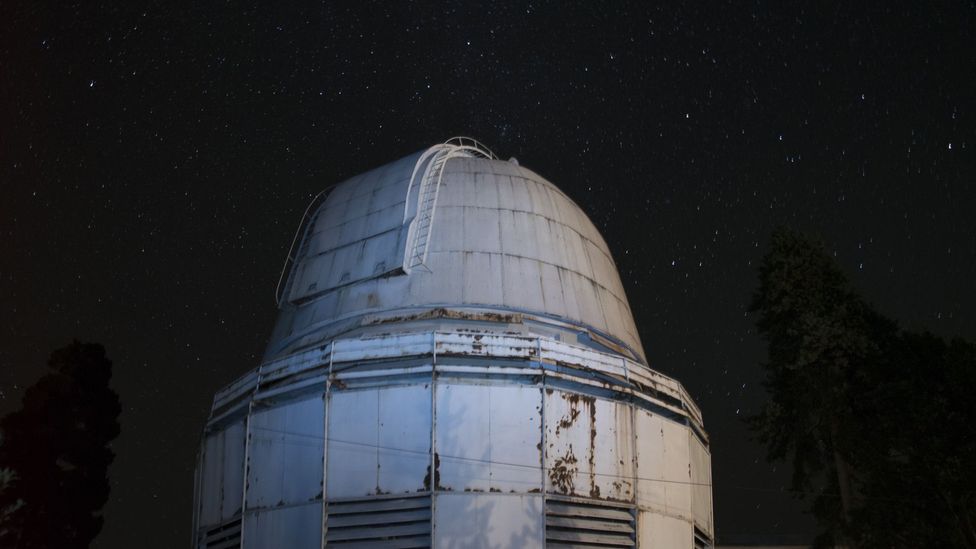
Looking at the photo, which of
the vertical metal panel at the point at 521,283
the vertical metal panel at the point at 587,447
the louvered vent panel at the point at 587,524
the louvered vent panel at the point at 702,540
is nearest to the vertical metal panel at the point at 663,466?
the vertical metal panel at the point at 587,447

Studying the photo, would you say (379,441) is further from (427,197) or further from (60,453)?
(60,453)

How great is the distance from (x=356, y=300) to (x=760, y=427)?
15078mm

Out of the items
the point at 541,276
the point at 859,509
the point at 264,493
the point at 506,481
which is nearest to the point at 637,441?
the point at 506,481

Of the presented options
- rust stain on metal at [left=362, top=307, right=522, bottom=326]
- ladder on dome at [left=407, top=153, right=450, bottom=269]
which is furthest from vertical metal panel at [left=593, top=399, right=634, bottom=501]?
ladder on dome at [left=407, top=153, right=450, bottom=269]

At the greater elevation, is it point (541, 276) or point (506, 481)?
point (541, 276)

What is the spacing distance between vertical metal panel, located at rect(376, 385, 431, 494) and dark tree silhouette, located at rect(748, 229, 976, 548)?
14.1 meters

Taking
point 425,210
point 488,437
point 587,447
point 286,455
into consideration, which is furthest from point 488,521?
point 425,210

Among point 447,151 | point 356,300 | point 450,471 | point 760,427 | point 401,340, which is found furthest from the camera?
point 760,427

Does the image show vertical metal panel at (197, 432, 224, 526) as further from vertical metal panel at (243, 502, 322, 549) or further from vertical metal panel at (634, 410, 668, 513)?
vertical metal panel at (634, 410, 668, 513)

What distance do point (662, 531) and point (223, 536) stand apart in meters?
9.66

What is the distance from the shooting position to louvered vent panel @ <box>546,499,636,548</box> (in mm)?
20109

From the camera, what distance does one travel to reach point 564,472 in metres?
20.5

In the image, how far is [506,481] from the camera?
20141 mm

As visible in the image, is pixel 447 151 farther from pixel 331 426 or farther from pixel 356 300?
pixel 331 426
